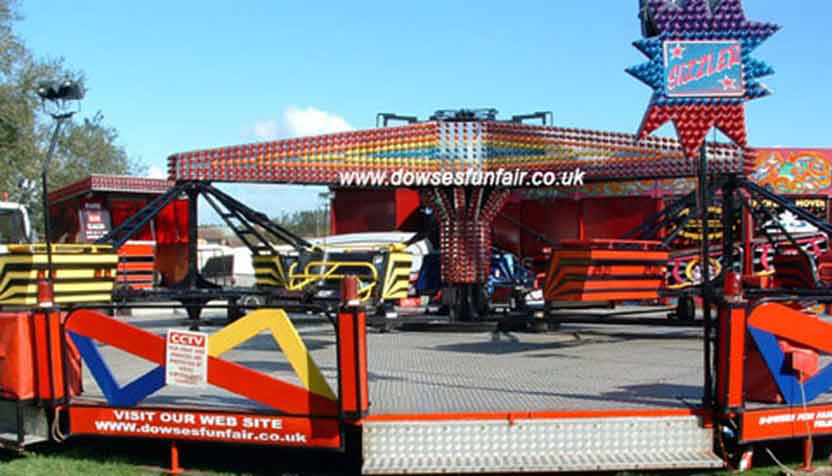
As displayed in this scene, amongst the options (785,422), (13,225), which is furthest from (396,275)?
(13,225)

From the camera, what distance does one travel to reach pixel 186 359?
5.74 m

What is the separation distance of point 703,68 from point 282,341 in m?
4.99

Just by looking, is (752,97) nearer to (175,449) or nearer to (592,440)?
(592,440)

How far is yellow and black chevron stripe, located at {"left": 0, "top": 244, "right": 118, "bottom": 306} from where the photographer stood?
10.6 meters

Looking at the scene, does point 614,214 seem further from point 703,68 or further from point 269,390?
point 269,390

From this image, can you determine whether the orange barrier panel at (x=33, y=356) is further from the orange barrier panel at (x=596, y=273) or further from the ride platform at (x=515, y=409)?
the orange barrier panel at (x=596, y=273)

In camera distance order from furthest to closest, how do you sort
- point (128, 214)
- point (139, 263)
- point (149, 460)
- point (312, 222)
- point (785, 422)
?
point (312, 222), point (128, 214), point (139, 263), point (149, 460), point (785, 422)

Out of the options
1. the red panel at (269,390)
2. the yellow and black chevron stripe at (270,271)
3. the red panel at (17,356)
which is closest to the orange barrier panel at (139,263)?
the yellow and black chevron stripe at (270,271)

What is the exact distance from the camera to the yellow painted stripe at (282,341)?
5.47 meters

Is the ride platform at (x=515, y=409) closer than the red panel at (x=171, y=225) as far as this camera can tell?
Yes

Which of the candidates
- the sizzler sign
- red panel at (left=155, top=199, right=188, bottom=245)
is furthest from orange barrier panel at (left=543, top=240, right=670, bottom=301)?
red panel at (left=155, top=199, right=188, bottom=245)

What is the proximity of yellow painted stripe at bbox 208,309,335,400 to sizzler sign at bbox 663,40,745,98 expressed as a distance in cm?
450

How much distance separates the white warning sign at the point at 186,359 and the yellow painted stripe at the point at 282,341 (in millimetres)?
70

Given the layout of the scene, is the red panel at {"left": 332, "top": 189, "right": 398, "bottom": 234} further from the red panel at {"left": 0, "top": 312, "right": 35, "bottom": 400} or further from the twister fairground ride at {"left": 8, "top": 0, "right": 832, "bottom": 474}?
the red panel at {"left": 0, "top": 312, "right": 35, "bottom": 400}
